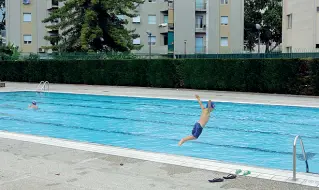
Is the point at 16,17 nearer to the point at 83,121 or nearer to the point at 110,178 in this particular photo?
the point at 83,121

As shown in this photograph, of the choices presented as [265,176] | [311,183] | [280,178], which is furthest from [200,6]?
[311,183]

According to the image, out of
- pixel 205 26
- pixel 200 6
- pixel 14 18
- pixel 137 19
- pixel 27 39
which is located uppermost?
pixel 200 6

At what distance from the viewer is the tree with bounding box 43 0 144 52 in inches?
1565

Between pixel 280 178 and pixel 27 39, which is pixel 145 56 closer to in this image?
pixel 27 39

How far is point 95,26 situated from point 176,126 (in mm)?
28059

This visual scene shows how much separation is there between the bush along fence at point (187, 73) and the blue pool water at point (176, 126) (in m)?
A: 5.33

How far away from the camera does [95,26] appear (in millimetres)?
40562

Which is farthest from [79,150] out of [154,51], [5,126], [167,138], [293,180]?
[154,51]

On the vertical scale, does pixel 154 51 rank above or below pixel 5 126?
above

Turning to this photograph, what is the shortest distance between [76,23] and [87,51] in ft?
11.9

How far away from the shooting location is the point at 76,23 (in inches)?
1633

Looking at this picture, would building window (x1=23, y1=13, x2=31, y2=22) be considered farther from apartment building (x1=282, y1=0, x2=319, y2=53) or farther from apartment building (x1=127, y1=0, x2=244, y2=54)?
apartment building (x1=282, y1=0, x2=319, y2=53)

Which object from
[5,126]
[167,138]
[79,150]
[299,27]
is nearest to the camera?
[79,150]

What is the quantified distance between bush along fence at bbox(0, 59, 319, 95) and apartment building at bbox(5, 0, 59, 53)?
20.0m
